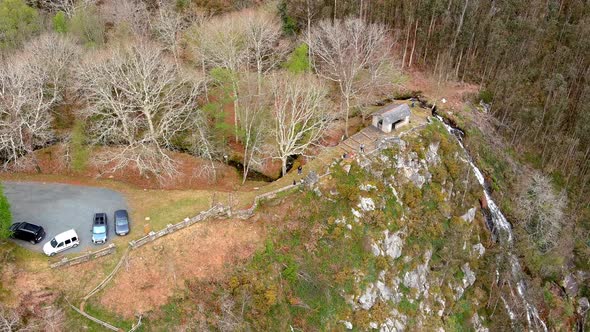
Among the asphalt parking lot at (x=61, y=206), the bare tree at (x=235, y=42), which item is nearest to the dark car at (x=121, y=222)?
the asphalt parking lot at (x=61, y=206)

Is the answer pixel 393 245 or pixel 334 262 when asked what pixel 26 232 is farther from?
pixel 393 245

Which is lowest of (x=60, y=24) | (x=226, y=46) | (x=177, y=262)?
(x=177, y=262)

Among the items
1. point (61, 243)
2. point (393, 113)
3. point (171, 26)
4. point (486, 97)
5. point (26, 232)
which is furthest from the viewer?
point (486, 97)

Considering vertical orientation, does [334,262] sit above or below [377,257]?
above

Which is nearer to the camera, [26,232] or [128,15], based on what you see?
[26,232]

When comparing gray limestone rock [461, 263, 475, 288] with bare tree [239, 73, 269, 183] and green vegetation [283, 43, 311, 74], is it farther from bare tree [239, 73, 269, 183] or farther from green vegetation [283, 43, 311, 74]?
green vegetation [283, 43, 311, 74]

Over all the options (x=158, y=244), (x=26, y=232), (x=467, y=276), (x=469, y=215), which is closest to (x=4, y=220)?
(x=26, y=232)

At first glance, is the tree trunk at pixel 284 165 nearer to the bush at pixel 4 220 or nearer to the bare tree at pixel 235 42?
the bare tree at pixel 235 42
